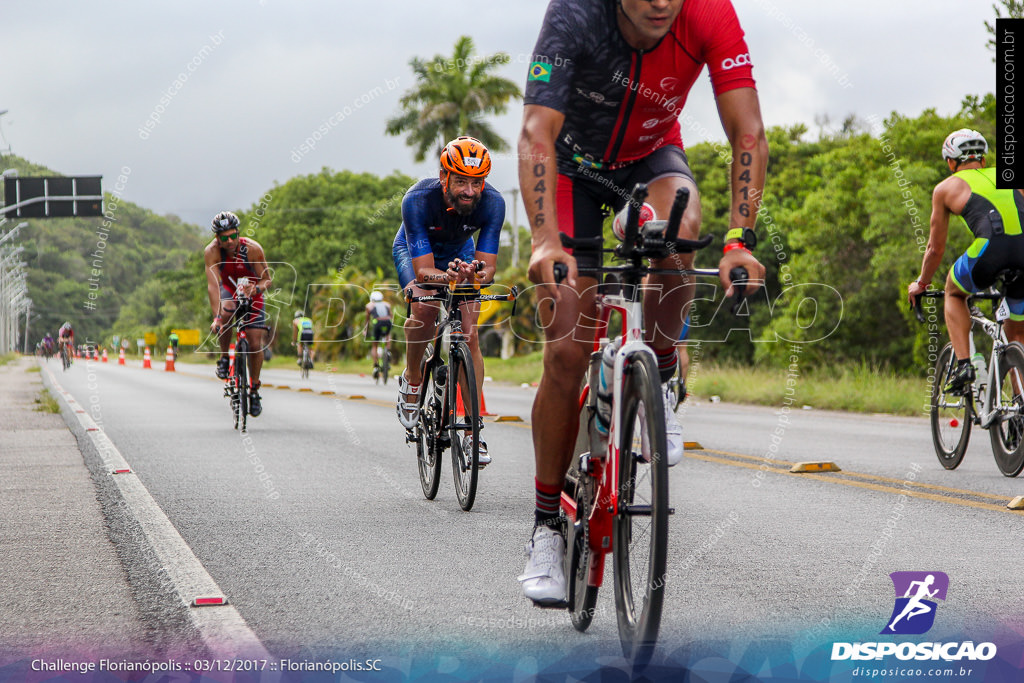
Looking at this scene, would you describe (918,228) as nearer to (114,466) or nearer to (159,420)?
(159,420)

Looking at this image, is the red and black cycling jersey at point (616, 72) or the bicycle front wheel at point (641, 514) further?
the red and black cycling jersey at point (616, 72)

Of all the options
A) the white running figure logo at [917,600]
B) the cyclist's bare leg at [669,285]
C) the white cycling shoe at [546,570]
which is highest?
the cyclist's bare leg at [669,285]

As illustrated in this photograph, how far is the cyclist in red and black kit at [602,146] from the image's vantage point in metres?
3.43

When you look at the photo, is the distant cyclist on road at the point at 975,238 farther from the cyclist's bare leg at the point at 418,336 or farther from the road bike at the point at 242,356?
the road bike at the point at 242,356

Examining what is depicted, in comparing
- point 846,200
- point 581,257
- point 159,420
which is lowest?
point 159,420

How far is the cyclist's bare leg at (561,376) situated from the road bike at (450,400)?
7.24ft

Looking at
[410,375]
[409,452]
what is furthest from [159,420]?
[410,375]

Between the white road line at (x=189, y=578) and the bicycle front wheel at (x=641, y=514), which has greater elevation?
the bicycle front wheel at (x=641, y=514)

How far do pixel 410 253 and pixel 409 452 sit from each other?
2.94m

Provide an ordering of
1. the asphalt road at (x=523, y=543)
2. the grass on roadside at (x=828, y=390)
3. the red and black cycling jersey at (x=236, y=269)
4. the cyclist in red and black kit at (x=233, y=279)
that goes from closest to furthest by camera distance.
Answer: the asphalt road at (x=523, y=543)
the cyclist in red and black kit at (x=233, y=279)
the red and black cycling jersey at (x=236, y=269)
the grass on roadside at (x=828, y=390)

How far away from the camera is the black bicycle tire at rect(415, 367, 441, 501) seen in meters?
6.55

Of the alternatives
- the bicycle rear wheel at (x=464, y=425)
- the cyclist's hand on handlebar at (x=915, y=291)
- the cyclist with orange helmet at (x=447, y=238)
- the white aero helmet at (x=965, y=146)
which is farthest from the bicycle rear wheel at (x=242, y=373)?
the white aero helmet at (x=965, y=146)

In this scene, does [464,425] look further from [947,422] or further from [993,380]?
[947,422]

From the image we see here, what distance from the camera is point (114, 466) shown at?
795 centimetres
